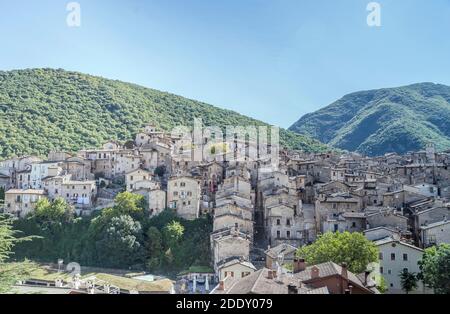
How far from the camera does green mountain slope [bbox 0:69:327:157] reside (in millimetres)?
44125

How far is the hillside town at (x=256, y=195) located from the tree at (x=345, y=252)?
746 millimetres

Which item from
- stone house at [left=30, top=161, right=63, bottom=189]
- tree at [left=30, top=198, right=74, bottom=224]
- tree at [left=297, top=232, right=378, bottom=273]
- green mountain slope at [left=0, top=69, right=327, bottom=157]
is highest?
green mountain slope at [left=0, top=69, right=327, bottom=157]

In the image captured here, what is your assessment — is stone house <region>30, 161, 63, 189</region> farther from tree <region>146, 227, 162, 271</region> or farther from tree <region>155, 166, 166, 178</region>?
tree <region>146, 227, 162, 271</region>

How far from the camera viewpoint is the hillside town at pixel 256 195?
20.4m

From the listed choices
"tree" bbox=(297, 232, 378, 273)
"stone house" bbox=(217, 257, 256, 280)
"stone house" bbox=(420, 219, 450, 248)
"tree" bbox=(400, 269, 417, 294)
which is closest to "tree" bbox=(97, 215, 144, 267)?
"stone house" bbox=(217, 257, 256, 280)

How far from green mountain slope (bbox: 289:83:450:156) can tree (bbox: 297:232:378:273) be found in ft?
Answer: 128

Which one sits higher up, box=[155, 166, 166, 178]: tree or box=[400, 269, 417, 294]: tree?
box=[155, 166, 166, 178]: tree

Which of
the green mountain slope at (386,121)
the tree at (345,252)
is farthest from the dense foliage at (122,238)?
the green mountain slope at (386,121)

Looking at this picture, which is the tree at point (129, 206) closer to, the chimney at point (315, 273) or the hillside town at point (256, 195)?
the hillside town at point (256, 195)
